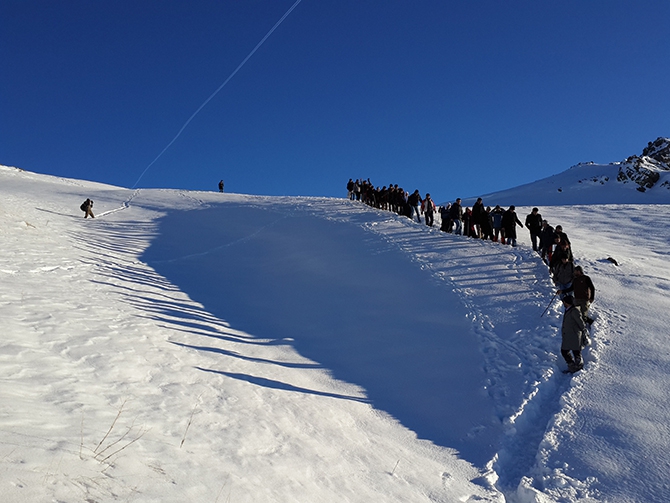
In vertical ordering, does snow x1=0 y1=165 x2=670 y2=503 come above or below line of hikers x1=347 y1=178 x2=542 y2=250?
below

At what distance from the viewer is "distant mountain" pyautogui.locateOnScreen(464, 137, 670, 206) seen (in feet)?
142

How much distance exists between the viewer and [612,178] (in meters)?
51.0

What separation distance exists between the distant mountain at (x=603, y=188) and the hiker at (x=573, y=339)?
35.2 metres

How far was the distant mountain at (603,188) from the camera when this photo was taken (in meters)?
43.3

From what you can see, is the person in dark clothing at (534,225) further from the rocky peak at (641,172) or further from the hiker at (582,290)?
the rocky peak at (641,172)

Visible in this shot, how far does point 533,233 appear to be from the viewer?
15367 mm

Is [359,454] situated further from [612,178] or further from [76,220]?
[612,178]

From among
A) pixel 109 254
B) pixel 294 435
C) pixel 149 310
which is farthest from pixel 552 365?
pixel 109 254

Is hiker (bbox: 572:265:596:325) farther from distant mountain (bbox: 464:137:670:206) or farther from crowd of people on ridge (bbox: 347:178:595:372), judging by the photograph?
distant mountain (bbox: 464:137:670:206)

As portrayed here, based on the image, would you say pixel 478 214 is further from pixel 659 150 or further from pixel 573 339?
pixel 659 150

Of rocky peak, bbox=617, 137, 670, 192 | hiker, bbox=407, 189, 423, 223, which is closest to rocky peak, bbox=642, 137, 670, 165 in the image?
rocky peak, bbox=617, 137, 670, 192

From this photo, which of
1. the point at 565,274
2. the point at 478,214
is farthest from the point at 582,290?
the point at 478,214

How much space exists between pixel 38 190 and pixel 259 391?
3768 centimetres

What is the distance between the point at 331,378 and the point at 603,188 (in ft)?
161
